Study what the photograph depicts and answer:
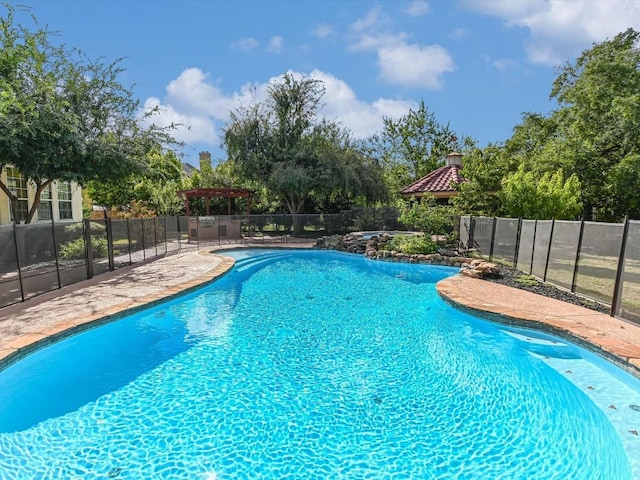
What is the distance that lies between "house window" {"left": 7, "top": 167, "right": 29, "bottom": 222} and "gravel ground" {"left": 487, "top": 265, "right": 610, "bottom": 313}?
48.8ft

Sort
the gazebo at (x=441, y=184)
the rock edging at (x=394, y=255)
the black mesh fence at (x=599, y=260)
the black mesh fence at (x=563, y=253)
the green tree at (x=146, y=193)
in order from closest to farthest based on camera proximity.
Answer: the black mesh fence at (x=599, y=260) → the black mesh fence at (x=563, y=253) → the rock edging at (x=394, y=255) → the gazebo at (x=441, y=184) → the green tree at (x=146, y=193)

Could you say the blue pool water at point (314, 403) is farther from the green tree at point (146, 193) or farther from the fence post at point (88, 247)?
the green tree at point (146, 193)

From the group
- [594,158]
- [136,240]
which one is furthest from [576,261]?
[136,240]

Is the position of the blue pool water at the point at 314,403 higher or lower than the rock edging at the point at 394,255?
lower

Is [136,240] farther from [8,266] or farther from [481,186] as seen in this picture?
[481,186]

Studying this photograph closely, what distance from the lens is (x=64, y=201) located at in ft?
47.8

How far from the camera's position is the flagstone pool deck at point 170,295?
497cm

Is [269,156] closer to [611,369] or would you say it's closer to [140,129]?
[140,129]

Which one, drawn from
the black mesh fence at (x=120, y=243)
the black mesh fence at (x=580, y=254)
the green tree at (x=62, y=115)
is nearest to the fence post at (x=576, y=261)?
the black mesh fence at (x=580, y=254)

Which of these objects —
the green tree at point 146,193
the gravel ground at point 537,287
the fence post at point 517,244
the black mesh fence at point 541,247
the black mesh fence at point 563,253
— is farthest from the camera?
the green tree at point 146,193

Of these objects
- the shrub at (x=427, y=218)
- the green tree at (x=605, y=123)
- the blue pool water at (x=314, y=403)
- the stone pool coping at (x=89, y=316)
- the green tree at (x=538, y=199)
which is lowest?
the blue pool water at (x=314, y=403)

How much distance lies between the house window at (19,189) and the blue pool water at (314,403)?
29.1 feet

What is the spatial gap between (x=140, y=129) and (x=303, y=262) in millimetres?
7257

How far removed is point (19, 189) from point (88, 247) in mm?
5640
